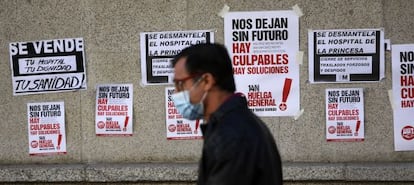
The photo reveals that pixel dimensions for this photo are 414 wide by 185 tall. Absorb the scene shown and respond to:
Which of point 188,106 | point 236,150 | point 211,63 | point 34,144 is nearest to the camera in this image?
point 236,150

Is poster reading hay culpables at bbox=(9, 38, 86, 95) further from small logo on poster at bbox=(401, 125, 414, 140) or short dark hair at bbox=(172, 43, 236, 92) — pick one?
short dark hair at bbox=(172, 43, 236, 92)

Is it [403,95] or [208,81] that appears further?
[403,95]

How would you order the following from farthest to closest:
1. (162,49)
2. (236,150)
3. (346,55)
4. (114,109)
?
(114,109)
(162,49)
(346,55)
(236,150)

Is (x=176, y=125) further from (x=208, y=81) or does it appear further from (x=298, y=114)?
(x=208, y=81)

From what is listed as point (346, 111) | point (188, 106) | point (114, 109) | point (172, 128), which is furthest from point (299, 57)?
point (188, 106)

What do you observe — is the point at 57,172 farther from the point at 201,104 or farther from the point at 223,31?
the point at 201,104

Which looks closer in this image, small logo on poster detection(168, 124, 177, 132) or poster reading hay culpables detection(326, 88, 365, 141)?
poster reading hay culpables detection(326, 88, 365, 141)

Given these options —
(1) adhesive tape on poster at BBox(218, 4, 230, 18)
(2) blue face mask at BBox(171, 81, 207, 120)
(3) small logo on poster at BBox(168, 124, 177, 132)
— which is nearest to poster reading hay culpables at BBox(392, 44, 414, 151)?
(1) adhesive tape on poster at BBox(218, 4, 230, 18)

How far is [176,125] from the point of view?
5.57 m

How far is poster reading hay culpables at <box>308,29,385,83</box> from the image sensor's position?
5.40m

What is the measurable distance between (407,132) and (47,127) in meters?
3.09

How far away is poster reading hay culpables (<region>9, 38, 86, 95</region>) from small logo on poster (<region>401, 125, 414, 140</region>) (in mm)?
2754

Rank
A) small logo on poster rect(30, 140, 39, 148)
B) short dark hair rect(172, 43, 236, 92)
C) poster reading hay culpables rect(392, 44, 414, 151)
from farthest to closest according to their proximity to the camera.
A: small logo on poster rect(30, 140, 39, 148) → poster reading hay culpables rect(392, 44, 414, 151) → short dark hair rect(172, 43, 236, 92)

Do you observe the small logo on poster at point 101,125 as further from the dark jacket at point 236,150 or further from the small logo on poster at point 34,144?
the dark jacket at point 236,150
